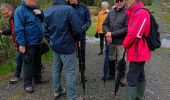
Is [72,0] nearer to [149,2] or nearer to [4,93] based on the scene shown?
[4,93]

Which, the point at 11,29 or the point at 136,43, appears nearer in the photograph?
the point at 136,43

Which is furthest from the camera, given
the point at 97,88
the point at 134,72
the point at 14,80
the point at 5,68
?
the point at 5,68

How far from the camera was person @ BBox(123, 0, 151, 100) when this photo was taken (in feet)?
18.5

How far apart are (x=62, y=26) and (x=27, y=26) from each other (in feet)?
3.87

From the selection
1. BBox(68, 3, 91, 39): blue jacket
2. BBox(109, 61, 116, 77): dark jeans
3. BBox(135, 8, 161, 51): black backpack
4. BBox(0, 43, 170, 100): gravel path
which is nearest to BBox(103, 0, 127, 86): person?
BBox(109, 61, 116, 77): dark jeans

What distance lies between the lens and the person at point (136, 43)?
222 inches

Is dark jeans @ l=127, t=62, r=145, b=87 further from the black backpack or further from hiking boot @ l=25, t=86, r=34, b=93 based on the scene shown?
hiking boot @ l=25, t=86, r=34, b=93

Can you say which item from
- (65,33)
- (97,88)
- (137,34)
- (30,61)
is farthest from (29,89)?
(137,34)

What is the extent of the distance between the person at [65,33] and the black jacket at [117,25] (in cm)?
112

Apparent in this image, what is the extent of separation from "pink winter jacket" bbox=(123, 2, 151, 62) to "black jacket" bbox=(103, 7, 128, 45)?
3.70ft

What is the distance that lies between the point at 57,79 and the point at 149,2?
24.9 metres

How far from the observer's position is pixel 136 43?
5.80 m

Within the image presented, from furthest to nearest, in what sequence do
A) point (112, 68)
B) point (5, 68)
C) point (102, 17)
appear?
point (102, 17) → point (5, 68) → point (112, 68)

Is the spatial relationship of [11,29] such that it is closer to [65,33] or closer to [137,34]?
[65,33]
